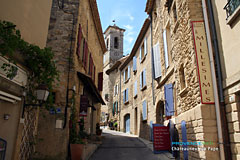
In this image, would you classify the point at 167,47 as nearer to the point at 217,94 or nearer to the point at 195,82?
the point at 195,82

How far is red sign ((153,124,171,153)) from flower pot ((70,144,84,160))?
2.88 metres

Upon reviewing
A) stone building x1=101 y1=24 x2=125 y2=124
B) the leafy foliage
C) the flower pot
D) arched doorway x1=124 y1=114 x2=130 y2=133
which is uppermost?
stone building x1=101 y1=24 x2=125 y2=124

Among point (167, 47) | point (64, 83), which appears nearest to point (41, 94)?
point (64, 83)

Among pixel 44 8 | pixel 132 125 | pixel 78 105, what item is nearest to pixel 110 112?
pixel 132 125

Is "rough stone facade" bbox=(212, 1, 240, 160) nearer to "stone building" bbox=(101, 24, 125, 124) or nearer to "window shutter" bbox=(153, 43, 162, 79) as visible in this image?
"window shutter" bbox=(153, 43, 162, 79)

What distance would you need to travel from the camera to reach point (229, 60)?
4.72 m

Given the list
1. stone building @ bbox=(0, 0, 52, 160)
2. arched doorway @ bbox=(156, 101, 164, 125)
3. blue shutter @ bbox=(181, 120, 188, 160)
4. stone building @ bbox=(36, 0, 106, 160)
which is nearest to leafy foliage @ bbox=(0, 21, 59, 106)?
stone building @ bbox=(0, 0, 52, 160)

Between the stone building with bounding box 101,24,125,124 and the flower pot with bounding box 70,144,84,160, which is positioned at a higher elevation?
the stone building with bounding box 101,24,125,124

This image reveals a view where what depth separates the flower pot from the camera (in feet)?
21.3

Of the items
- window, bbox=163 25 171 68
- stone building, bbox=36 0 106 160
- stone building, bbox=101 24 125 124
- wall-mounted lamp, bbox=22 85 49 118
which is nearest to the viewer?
wall-mounted lamp, bbox=22 85 49 118

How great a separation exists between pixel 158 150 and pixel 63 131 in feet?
11.9

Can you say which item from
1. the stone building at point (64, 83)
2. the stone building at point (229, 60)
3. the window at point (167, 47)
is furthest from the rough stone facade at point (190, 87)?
the stone building at point (64, 83)

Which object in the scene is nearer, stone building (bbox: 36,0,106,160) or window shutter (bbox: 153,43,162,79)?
stone building (bbox: 36,0,106,160)

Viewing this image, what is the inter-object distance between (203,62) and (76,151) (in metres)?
4.65
